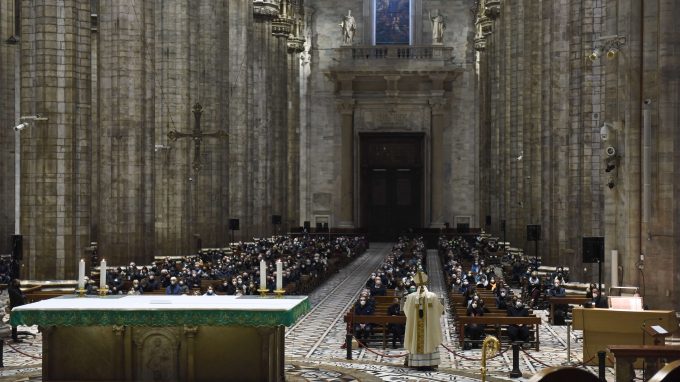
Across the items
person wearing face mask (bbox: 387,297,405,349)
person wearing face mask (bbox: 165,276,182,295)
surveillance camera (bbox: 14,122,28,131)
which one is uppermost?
surveillance camera (bbox: 14,122,28,131)

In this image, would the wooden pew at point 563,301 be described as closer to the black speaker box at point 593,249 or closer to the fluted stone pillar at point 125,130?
the black speaker box at point 593,249

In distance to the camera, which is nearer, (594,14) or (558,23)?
(594,14)

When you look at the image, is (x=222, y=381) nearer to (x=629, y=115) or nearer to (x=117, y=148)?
(x=629, y=115)

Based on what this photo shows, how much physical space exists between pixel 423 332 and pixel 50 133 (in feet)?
39.3

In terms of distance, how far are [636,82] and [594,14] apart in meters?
7.51

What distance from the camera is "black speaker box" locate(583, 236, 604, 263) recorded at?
22.8 metres

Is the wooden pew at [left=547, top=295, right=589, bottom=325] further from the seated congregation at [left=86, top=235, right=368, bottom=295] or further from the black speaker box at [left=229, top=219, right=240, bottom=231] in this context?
the black speaker box at [left=229, top=219, right=240, bottom=231]

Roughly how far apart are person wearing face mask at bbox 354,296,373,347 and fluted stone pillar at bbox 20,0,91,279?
8173mm

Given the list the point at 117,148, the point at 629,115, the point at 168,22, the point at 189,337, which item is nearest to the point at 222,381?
the point at 189,337

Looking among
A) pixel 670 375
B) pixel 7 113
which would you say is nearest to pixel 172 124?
pixel 7 113

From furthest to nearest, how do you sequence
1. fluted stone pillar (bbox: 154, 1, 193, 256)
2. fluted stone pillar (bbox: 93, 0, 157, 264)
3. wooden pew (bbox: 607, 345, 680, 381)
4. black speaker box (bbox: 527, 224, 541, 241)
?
fluted stone pillar (bbox: 154, 1, 193, 256) < black speaker box (bbox: 527, 224, 541, 241) < fluted stone pillar (bbox: 93, 0, 157, 264) < wooden pew (bbox: 607, 345, 680, 381)

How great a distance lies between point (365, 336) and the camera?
70.8 feet

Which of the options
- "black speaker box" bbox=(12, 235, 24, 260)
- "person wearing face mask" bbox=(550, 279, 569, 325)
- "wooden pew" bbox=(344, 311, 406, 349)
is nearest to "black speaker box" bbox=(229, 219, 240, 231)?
"black speaker box" bbox=(12, 235, 24, 260)

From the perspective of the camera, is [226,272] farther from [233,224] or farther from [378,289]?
[233,224]
